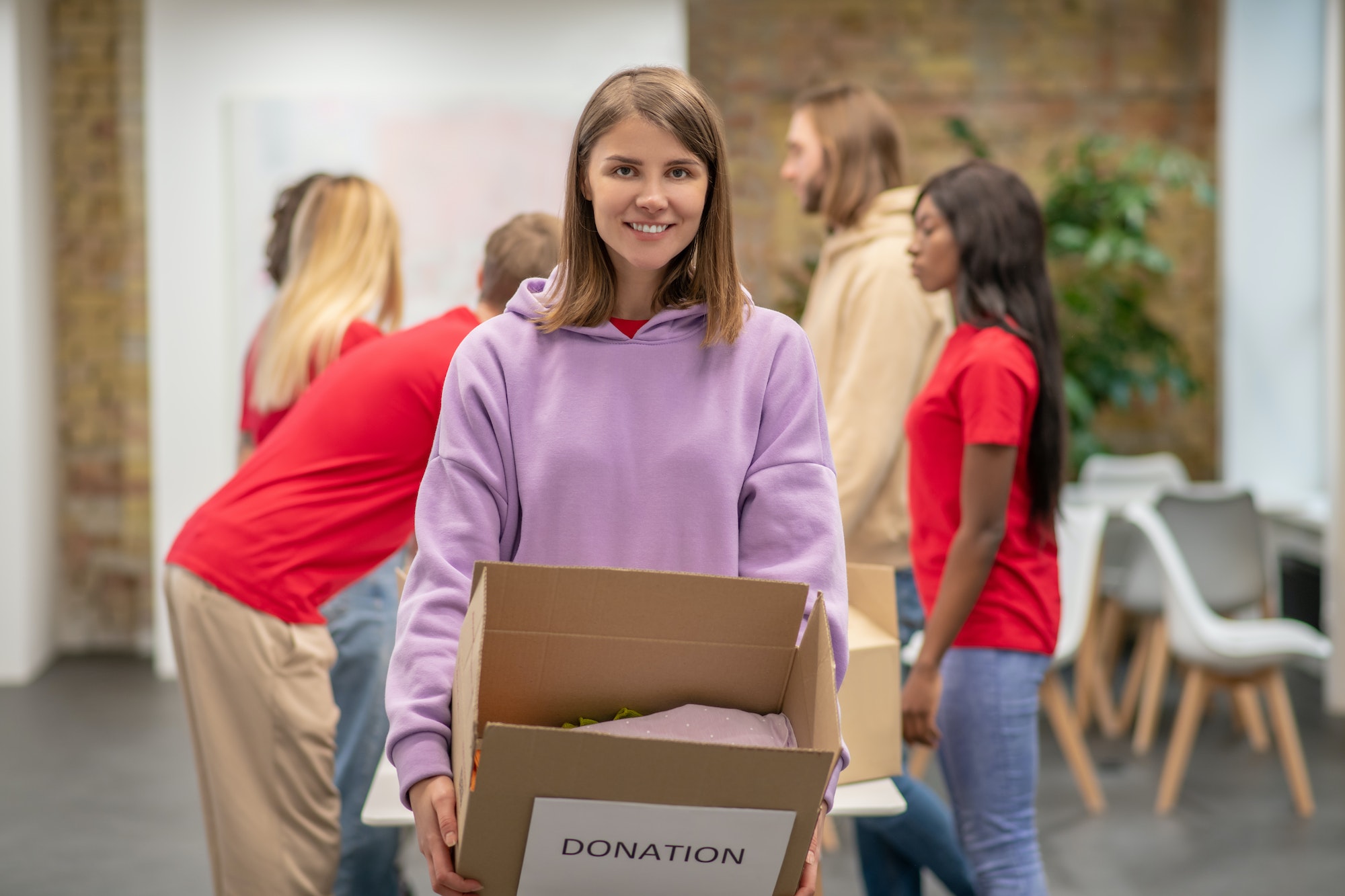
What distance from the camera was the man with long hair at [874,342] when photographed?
90.7 inches

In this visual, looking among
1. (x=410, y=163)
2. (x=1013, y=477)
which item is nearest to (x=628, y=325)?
(x=1013, y=477)

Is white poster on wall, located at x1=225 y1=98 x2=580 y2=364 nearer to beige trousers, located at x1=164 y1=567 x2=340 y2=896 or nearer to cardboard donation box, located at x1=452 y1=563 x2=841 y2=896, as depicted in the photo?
beige trousers, located at x1=164 y1=567 x2=340 y2=896

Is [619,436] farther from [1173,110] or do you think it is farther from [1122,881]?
[1173,110]

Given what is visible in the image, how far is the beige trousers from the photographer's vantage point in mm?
1996

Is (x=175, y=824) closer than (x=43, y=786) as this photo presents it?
Yes

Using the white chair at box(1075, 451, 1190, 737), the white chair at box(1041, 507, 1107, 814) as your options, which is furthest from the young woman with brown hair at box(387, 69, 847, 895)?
the white chair at box(1075, 451, 1190, 737)

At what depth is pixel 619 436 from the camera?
1253mm

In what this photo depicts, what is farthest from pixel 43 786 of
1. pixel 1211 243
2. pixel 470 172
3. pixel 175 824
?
pixel 1211 243

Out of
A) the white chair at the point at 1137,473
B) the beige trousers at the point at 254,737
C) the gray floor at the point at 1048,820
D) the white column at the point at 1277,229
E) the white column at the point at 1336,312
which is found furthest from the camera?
the white column at the point at 1277,229

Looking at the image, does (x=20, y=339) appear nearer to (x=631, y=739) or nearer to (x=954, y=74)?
(x=954, y=74)

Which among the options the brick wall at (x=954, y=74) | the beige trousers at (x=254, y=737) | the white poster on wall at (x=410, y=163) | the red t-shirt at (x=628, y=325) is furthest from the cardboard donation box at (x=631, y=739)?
the brick wall at (x=954, y=74)

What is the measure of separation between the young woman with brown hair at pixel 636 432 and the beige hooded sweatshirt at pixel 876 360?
1021 mm

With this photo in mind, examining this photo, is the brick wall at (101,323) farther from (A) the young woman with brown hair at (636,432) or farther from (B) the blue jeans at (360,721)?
(A) the young woman with brown hair at (636,432)

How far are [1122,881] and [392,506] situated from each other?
2.14m
